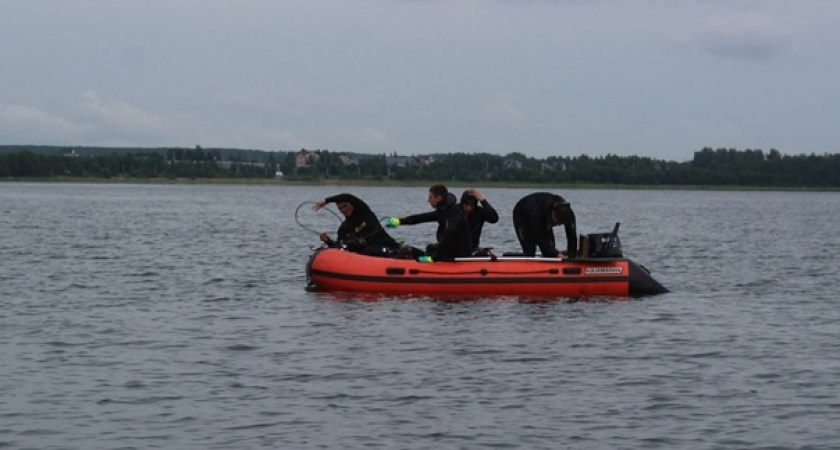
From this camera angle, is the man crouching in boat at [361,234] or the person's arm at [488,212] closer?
the person's arm at [488,212]

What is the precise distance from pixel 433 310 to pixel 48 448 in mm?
9985

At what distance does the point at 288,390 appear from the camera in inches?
592

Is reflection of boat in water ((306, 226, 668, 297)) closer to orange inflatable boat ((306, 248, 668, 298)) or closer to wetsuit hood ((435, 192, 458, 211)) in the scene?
orange inflatable boat ((306, 248, 668, 298))

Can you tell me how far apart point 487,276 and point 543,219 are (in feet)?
4.08

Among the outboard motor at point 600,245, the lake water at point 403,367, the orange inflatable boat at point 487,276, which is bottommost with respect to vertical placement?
the lake water at point 403,367

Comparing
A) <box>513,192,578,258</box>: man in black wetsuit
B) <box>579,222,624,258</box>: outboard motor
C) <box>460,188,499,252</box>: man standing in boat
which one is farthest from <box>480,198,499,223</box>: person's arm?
<box>579,222,624,258</box>: outboard motor

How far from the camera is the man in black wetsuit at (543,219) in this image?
23.1 metres

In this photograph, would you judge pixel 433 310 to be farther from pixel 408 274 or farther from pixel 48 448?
pixel 48 448

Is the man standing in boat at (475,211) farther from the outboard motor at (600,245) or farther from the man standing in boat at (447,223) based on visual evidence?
the outboard motor at (600,245)

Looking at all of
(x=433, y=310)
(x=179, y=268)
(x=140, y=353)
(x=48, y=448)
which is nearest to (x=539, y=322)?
(x=433, y=310)

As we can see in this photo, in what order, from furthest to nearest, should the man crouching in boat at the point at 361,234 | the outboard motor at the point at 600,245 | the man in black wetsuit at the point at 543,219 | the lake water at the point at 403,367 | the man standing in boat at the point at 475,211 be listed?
the man crouching in boat at the point at 361,234 < the man standing in boat at the point at 475,211 < the outboard motor at the point at 600,245 < the man in black wetsuit at the point at 543,219 < the lake water at the point at 403,367

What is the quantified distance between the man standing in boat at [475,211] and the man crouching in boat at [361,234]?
1.24m

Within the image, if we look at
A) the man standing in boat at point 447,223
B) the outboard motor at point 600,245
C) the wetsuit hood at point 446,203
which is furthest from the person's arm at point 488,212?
the outboard motor at point 600,245

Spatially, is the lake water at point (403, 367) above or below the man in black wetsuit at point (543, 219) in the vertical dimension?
below
